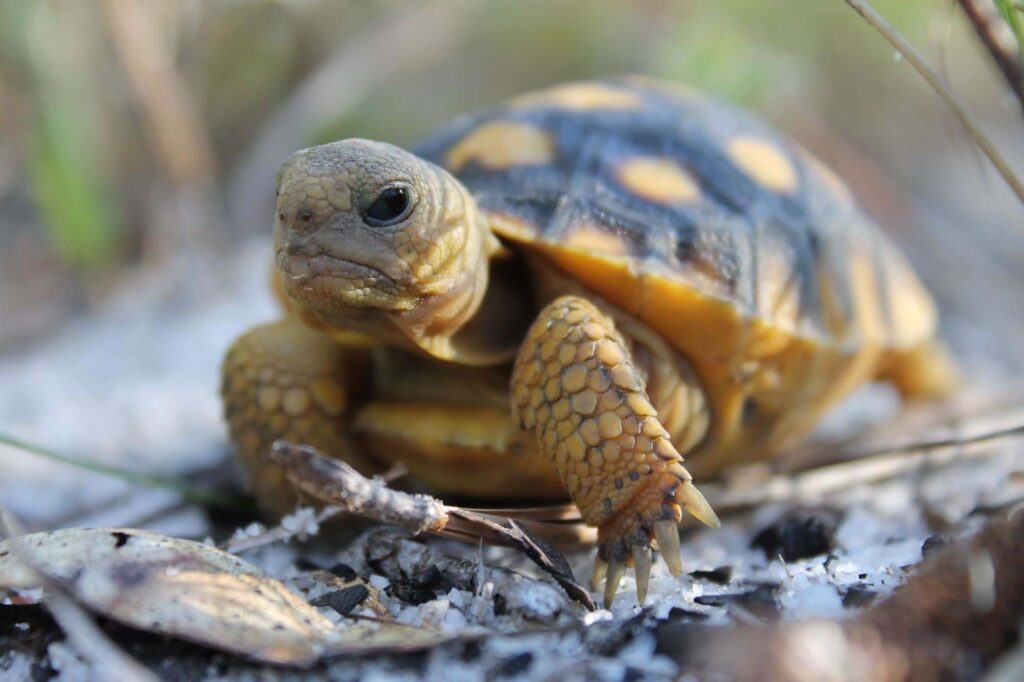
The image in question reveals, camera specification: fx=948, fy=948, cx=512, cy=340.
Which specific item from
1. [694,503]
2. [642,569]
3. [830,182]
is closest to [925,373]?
[830,182]

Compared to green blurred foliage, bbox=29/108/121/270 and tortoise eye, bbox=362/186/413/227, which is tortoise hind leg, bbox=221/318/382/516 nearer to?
tortoise eye, bbox=362/186/413/227

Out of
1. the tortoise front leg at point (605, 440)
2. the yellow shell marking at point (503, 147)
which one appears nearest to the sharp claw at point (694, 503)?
the tortoise front leg at point (605, 440)

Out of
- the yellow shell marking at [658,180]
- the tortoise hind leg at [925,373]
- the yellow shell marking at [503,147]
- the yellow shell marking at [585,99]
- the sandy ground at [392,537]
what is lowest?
the tortoise hind leg at [925,373]

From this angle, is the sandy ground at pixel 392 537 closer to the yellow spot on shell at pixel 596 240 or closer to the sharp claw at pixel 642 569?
the sharp claw at pixel 642 569

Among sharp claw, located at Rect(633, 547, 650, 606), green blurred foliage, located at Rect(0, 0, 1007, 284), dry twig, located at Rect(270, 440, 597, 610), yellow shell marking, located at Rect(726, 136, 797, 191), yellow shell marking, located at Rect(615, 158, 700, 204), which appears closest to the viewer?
dry twig, located at Rect(270, 440, 597, 610)

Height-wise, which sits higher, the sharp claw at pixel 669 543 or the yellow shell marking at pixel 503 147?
the yellow shell marking at pixel 503 147

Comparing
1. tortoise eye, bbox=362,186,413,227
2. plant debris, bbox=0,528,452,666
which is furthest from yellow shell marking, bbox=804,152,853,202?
plant debris, bbox=0,528,452,666

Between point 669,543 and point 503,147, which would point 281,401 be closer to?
point 503,147
